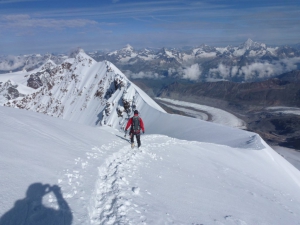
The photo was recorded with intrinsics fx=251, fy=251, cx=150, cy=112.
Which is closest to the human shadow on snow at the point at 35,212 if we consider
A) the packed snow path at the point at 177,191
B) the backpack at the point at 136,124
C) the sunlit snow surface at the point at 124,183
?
the sunlit snow surface at the point at 124,183

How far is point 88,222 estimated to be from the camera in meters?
6.45

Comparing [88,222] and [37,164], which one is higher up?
[37,164]

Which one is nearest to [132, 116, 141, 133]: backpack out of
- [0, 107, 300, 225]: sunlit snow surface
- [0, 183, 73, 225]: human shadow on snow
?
[0, 107, 300, 225]: sunlit snow surface

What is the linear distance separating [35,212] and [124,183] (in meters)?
3.28

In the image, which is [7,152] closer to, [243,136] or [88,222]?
[88,222]

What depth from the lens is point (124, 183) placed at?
901cm

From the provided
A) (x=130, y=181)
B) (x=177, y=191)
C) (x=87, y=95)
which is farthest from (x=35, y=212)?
(x=87, y=95)

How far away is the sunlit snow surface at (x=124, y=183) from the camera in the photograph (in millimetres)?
6895

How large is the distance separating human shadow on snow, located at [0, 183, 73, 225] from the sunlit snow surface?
0.02m

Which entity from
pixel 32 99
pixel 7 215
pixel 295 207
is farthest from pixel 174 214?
pixel 32 99

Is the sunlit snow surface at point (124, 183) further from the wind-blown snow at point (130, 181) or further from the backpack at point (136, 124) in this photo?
the backpack at point (136, 124)

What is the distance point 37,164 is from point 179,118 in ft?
103

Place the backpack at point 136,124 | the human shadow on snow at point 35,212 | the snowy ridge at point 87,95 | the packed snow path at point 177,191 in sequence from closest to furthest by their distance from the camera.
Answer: the human shadow on snow at point 35,212
the packed snow path at point 177,191
the backpack at point 136,124
the snowy ridge at point 87,95

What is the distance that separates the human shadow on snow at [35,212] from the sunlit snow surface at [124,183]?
0.02 meters
